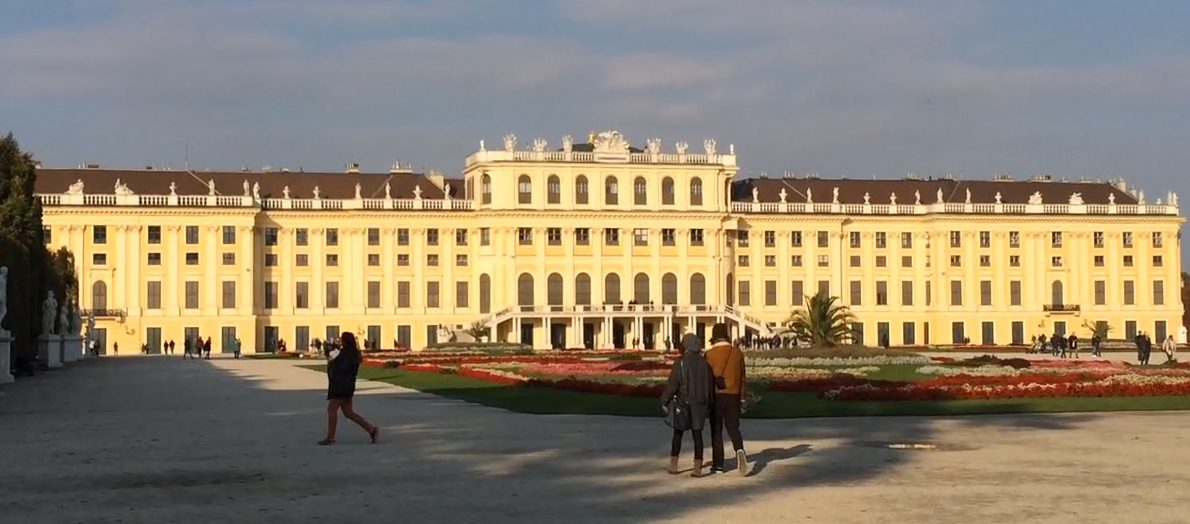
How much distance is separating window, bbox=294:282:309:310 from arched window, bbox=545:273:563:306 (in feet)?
49.0

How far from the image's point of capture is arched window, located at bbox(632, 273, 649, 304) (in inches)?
4075

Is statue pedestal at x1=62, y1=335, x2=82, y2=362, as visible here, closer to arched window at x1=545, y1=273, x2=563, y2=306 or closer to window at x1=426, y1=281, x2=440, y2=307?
window at x1=426, y1=281, x2=440, y2=307

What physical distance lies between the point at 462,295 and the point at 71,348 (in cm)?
3254

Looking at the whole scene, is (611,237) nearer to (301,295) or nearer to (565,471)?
(301,295)

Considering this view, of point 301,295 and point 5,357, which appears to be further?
point 301,295

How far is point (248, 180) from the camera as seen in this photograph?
104 metres

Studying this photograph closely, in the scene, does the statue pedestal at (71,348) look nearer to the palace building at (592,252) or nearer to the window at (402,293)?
the palace building at (592,252)

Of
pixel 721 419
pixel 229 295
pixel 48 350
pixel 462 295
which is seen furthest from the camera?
pixel 462 295

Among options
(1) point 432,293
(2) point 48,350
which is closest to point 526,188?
(1) point 432,293

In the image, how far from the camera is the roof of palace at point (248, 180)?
101 metres

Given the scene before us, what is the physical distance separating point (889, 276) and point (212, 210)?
44.2 metres

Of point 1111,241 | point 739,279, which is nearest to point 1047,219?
point 1111,241

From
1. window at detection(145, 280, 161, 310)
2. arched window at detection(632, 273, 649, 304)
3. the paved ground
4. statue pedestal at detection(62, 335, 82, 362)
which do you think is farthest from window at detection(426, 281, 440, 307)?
the paved ground

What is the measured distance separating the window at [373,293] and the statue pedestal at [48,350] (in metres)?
38.7
